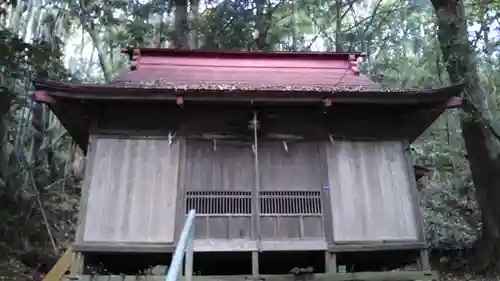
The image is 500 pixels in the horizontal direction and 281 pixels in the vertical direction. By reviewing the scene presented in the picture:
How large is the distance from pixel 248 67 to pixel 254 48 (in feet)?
22.6

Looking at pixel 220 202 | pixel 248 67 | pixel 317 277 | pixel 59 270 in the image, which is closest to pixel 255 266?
pixel 317 277

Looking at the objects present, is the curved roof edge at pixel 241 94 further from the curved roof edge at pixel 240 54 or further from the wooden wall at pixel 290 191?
the curved roof edge at pixel 240 54

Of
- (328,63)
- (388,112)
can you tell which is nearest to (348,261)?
(388,112)

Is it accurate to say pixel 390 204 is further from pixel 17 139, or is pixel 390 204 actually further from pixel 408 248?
pixel 17 139

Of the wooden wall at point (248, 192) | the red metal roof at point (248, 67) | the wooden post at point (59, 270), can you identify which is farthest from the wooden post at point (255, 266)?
the red metal roof at point (248, 67)

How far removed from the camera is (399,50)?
22.0m

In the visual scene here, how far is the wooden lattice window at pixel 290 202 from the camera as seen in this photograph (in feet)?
23.2

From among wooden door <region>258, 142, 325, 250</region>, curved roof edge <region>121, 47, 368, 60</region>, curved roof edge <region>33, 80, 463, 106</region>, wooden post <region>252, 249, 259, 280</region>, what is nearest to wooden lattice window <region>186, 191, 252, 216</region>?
wooden door <region>258, 142, 325, 250</region>

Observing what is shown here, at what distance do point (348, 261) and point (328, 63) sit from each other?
416 centimetres

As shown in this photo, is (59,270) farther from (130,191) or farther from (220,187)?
(220,187)

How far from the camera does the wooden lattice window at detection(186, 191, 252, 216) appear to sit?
6992 mm

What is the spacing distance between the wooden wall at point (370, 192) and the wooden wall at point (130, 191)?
2.52m

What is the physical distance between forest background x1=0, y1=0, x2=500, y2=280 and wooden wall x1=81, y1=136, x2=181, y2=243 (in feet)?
9.92

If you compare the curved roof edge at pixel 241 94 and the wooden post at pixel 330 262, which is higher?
the curved roof edge at pixel 241 94
